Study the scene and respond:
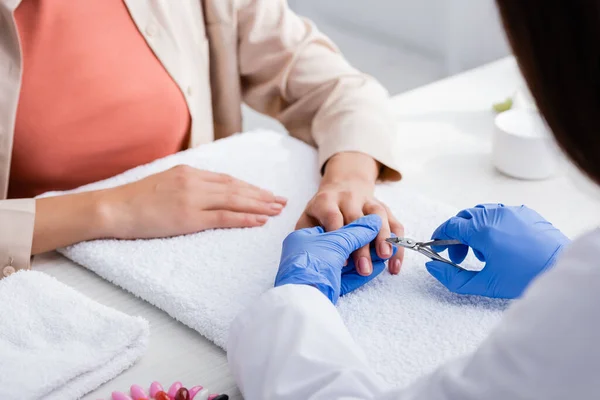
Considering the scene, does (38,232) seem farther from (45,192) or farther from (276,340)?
(276,340)

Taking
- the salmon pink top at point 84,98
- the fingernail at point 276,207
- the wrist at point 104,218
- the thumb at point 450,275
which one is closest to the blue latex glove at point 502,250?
the thumb at point 450,275

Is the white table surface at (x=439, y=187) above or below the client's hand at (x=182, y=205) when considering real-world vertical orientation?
below

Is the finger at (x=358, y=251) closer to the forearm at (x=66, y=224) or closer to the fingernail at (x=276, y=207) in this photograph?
the fingernail at (x=276, y=207)

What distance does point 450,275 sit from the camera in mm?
783

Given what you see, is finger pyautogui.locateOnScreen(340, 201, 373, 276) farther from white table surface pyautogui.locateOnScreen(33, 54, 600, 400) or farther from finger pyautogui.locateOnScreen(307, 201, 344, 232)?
white table surface pyautogui.locateOnScreen(33, 54, 600, 400)

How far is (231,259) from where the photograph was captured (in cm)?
87

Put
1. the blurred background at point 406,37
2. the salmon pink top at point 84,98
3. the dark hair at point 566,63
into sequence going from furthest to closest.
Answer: the blurred background at point 406,37
the salmon pink top at point 84,98
the dark hair at point 566,63

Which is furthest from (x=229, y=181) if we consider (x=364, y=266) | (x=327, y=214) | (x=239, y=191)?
(x=364, y=266)

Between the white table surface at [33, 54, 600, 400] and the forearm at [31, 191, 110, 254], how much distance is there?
0.10 feet

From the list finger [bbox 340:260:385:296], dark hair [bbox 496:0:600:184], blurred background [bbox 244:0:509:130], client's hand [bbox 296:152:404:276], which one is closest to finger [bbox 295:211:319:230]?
client's hand [bbox 296:152:404:276]

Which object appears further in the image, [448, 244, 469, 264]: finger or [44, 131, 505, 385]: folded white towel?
[448, 244, 469, 264]: finger

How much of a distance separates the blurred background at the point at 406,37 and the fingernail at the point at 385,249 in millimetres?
1477

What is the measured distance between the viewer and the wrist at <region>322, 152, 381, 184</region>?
101 centimetres

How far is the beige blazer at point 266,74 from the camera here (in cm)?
111
